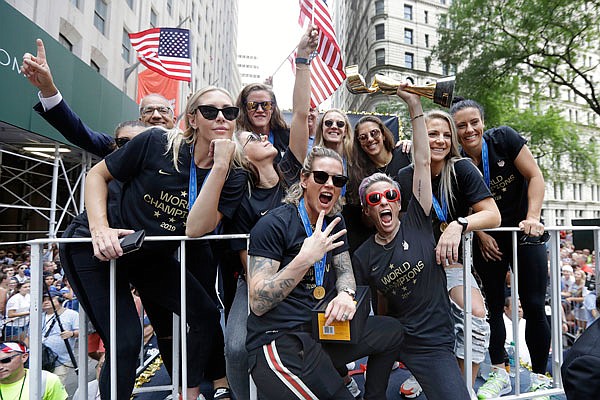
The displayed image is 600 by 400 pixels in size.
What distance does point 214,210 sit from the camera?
248 cm

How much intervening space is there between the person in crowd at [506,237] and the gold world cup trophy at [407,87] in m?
0.98

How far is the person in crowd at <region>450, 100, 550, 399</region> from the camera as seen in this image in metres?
3.31

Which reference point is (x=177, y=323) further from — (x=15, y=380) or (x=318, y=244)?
(x=15, y=380)

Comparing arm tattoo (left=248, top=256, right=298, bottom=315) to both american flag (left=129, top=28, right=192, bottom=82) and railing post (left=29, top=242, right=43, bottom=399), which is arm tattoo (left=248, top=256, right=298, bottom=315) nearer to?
railing post (left=29, top=242, right=43, bottom=399)

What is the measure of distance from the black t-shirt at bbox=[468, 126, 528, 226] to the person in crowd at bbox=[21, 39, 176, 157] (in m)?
3.06

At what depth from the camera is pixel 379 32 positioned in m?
46.2

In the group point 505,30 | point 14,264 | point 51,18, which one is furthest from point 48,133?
point 505,30

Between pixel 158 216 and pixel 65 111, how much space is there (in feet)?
4.32

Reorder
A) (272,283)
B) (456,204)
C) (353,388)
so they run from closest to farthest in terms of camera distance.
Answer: (272,283) < (456,204) < (353,388)

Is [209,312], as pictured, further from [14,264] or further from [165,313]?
[14,264]

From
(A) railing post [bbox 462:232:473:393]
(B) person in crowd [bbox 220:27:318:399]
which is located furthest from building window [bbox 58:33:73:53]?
(A) railing post [bbox 462:232:473:393]

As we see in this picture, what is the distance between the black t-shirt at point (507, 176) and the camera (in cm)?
340

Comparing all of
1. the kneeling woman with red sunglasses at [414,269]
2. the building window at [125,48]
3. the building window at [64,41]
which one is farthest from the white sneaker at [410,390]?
the building window at [125,48]

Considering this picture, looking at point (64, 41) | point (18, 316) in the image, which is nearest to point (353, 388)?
point (18, 316)
